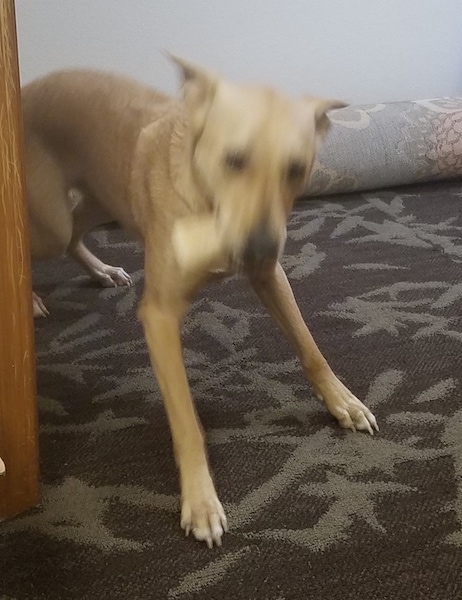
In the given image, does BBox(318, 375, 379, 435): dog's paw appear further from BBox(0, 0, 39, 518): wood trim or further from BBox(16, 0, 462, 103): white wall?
BBox(16, 0, 462, 103): white wall

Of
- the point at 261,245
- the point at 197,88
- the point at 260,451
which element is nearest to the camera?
the point at 261,245

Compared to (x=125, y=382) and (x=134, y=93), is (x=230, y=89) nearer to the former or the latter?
(x=134, y=93)

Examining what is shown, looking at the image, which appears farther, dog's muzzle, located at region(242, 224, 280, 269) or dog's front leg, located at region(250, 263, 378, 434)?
dog's front leg, located at region(250, 263, 378, 434)

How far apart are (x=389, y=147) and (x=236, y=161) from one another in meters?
2.26

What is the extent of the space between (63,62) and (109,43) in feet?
0.71

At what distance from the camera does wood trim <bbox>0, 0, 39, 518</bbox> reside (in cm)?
118

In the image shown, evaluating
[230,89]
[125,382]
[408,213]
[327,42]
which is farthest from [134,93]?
[327,42]

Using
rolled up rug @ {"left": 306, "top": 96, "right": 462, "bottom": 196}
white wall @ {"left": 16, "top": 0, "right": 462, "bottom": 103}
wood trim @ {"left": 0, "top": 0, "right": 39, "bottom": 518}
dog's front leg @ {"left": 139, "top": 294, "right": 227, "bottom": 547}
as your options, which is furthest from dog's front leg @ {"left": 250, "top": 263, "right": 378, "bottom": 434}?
white wall @ {"left": 16, "top": 0, "right": 462, "bottom": 103}

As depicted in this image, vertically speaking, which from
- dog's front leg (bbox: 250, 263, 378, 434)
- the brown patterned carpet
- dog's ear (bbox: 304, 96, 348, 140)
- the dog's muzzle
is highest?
dog's ear (bbox: 304, 96, 348, 140)

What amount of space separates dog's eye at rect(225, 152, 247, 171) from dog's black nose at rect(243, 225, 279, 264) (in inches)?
4.9

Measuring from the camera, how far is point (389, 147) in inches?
135

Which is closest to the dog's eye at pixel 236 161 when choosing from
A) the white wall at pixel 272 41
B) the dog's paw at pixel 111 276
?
the dog's paw at pixel 111 276

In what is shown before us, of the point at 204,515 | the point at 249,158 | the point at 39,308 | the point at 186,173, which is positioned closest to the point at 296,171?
the point at 249,158

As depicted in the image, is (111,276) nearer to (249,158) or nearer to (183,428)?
(183,428)
